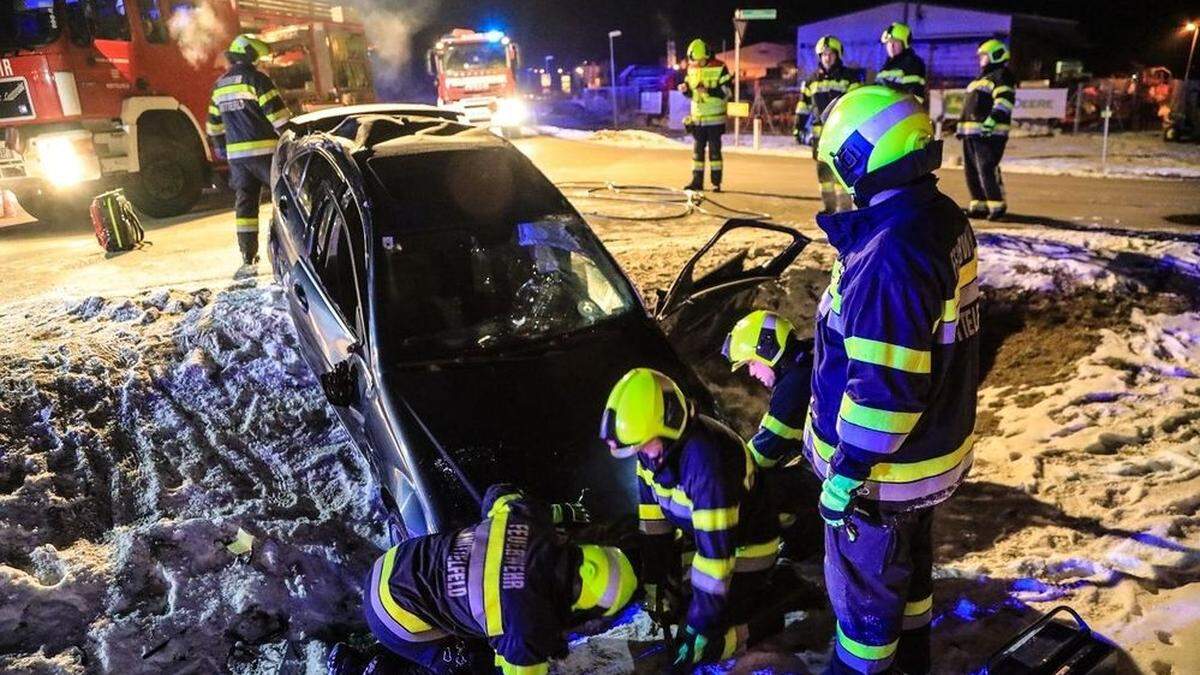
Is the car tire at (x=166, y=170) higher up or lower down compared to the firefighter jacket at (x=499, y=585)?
higher up

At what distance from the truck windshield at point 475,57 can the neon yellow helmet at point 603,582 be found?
18723 millimetres

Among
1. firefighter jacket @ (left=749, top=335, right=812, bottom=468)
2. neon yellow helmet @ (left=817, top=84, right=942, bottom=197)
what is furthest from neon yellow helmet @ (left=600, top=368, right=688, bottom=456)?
neon yellow helmet @ (left=817, top=84, right=942, bottom=197)

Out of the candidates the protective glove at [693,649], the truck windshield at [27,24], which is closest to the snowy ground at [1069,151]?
the truck windshield at [27,24]

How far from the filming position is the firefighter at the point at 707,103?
1001cm

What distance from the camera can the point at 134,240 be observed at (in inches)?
310

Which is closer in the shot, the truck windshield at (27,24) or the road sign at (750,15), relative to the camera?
the truck windshield at (27,24)

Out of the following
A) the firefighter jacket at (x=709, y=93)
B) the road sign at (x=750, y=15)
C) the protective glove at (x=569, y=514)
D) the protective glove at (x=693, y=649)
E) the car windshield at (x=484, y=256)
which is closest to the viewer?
the protective glove at (x=693, y=649)

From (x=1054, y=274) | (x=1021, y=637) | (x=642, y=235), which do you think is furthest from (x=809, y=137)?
(x=1021, y=637)

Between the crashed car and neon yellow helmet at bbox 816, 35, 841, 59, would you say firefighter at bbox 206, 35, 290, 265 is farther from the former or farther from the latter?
neon yellow helmet at bbox 816, 35, 841, 59

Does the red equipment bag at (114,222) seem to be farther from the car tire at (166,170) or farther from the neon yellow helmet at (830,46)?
the neon yellow helmet at (830,46)

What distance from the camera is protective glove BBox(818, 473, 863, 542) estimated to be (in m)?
2.32

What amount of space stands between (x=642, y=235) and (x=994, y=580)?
5.14 metres

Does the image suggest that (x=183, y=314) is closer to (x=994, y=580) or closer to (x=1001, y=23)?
(x=994, y=580)

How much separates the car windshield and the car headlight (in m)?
15.7
